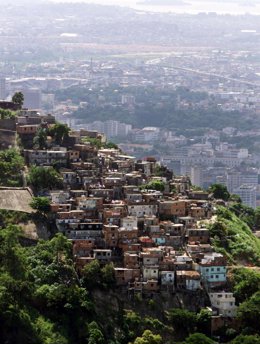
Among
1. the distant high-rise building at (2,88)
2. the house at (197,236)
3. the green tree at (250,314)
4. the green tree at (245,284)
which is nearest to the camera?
the green tree at (250,314)

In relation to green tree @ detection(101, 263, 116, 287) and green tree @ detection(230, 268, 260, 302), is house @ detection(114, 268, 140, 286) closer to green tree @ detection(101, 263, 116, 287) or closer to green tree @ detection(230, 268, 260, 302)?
green tree @ detection(101, 263, 116, 287)

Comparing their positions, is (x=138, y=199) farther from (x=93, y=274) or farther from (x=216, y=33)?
(x=216, y=33)

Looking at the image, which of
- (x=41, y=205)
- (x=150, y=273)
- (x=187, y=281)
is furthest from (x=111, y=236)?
(x=187, y=281)

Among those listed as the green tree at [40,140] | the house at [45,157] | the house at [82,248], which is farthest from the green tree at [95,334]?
the green tree at [40,140]

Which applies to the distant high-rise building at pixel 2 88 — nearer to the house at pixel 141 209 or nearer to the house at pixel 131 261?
the house at pixel 141 209

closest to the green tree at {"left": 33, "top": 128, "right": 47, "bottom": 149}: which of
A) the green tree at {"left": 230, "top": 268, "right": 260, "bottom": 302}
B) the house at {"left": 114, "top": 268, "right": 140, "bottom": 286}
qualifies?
the house at {"left": 114, "top": 268, "right": 140, "bottom": 286}

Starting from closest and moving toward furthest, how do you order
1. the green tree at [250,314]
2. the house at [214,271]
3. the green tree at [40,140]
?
the green tree at [250,314] < the house at [214,271] < the green tree at [40,140]

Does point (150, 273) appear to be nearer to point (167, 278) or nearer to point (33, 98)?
point (167, 278)

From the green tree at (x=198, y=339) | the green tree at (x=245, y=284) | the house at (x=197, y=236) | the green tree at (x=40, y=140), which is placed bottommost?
the green tree at (x=198, y=339)
